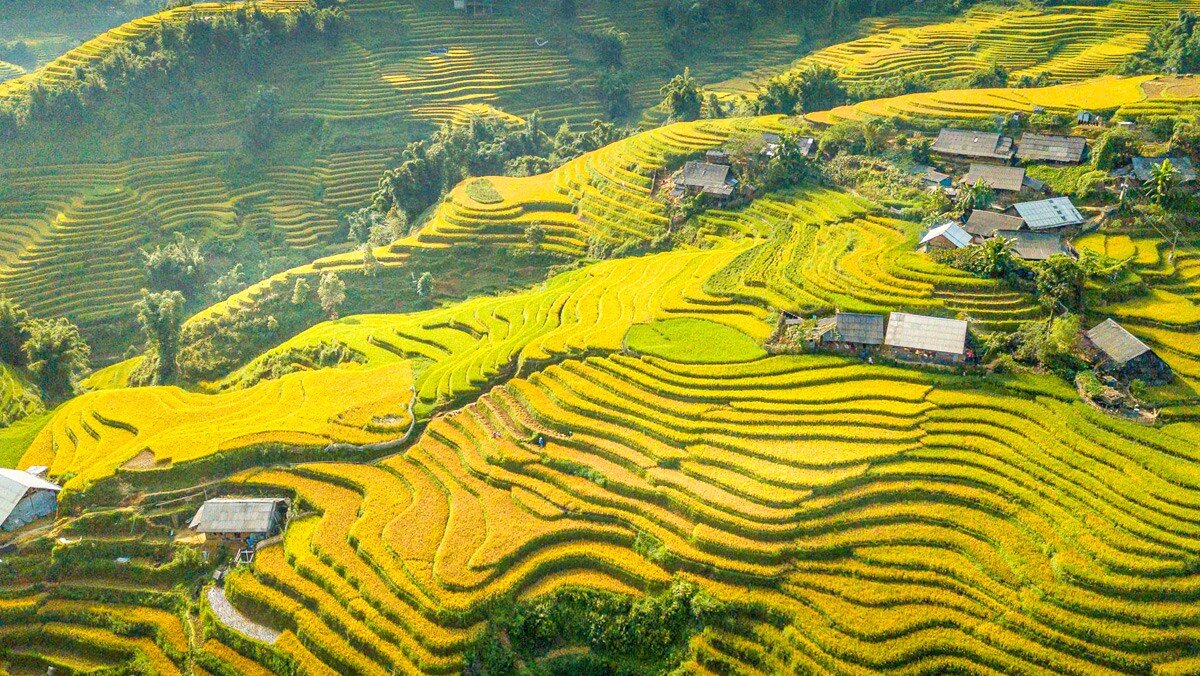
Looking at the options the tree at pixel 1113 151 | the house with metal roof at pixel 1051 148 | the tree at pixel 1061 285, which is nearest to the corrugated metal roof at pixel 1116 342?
the tree at pixel 1061 285

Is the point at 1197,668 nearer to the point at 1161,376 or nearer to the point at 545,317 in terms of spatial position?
the point at 1161,376

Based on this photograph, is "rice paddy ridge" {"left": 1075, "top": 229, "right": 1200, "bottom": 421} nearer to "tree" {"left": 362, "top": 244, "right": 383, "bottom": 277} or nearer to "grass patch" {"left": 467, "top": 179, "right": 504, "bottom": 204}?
"grass patch" {"left": 467, "top": 179, "right": 504, "bottom": 204}

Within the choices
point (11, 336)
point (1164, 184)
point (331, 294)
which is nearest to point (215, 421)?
point (331, 294)


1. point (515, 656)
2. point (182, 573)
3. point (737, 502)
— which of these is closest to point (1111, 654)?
point (737, 502)

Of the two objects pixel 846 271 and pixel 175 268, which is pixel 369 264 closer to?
pixel 175 268

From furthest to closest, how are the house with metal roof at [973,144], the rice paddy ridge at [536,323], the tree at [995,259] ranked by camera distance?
the house with metal roof at [973,144] < the rice paddy ridge at [536,323] < the tree at [995,259]

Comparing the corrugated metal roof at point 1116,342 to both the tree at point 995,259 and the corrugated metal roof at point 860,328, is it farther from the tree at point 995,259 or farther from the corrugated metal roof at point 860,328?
the corrugated metal roof at point 860,328
